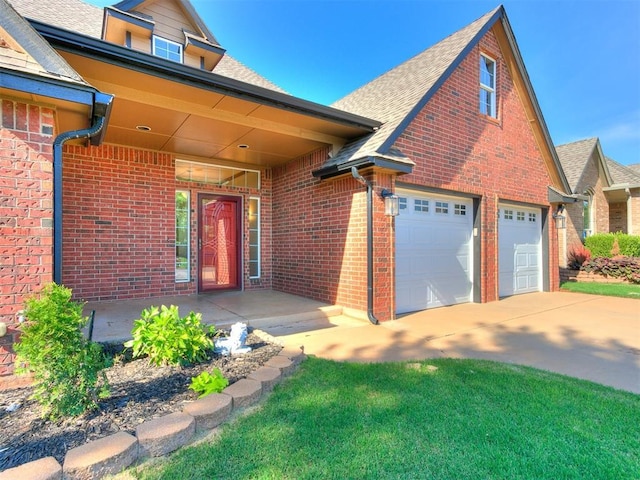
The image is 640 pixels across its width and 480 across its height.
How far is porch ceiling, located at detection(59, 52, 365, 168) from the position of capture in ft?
14.7

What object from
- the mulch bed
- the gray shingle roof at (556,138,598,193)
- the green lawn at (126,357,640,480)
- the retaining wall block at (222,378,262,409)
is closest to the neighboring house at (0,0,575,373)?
the mulch bed

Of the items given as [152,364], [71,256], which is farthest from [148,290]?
[152,364]

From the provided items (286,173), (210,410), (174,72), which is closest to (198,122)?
(174,72)

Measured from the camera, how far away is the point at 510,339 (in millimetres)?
4926

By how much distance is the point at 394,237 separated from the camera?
6.14 metres

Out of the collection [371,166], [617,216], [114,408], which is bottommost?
[114,408]

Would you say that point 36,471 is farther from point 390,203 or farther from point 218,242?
point 218,242

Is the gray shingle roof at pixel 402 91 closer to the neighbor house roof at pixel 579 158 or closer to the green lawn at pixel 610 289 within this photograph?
the green lawn at pixel 610 289

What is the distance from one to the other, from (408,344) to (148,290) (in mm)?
5515

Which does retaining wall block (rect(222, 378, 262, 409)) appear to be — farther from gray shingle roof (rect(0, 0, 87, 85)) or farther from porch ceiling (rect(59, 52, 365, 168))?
porch ceiling (rect(59, 52, 365, 168))

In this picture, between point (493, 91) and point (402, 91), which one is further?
point (493, 91)

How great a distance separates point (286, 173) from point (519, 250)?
271 inches

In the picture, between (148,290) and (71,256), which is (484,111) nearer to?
(148,290)

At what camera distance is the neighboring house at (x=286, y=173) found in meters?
5.21
